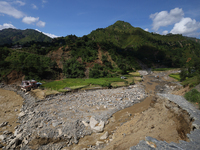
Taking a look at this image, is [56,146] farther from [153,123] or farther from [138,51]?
[138,51]

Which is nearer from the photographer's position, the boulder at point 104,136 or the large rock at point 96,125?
the boulder at point 104,136

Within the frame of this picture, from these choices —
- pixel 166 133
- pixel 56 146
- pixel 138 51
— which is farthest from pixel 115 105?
pixel 138 51

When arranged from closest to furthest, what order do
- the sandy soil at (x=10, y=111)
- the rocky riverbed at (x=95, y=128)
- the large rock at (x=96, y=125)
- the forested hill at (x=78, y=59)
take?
the rocky riverbed at (x=95, y=128)
the large rock at (x=96, y=125)
the sandy soil at (x=10, y=111)
the forested hill at (x=78, y=59)

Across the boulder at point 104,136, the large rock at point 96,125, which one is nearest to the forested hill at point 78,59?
the large rock at point 96,125

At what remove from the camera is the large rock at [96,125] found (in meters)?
9.74

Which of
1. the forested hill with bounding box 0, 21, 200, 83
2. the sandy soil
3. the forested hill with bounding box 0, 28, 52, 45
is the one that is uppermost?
the forested hill with bounding box 0, 28, 52, 45

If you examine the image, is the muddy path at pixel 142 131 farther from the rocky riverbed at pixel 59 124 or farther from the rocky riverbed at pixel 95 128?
the rocky riverbed at pixel 59 124

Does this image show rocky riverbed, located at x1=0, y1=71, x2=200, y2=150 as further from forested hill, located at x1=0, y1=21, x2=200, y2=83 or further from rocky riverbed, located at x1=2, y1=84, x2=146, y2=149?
forested hill, located at x1=0, y1=21, x2=200, y2=83

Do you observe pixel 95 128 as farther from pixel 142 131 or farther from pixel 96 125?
pixel 142 131

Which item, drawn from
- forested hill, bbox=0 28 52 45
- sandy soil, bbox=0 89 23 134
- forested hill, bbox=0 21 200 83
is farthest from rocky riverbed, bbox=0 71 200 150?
forested hill, bbox=0 28 52 45

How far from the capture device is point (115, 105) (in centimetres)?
1505

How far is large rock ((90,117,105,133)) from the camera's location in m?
9.74

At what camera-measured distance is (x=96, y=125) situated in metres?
10.4

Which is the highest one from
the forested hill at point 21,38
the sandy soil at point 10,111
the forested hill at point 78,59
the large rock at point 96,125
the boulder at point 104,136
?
the forested hill at point 21,38
